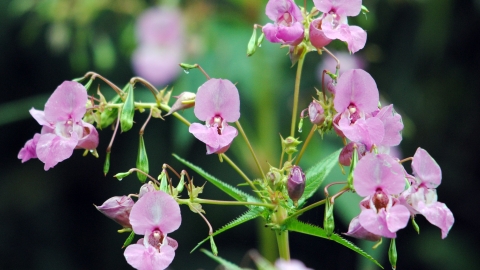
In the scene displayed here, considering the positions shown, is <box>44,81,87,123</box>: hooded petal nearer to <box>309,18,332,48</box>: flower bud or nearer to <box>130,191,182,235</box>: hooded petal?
<box>130,191,182,235</box>: hooded petal

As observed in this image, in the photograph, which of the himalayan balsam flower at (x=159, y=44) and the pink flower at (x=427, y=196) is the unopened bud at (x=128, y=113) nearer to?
the pink flower at (x=427, y=196)

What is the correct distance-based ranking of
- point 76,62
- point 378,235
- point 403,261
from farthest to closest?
1. point 403,261
2. point 76,62
3. point 378,235

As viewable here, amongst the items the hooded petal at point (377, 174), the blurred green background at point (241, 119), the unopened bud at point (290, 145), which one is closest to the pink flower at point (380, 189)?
the hooded petal at point (377, 174)

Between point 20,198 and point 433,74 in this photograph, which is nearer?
point 433,74

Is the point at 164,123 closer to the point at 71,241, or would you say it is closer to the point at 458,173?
the point at 71,241

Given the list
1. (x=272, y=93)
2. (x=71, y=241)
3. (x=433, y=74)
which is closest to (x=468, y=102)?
(x=433, y=74)

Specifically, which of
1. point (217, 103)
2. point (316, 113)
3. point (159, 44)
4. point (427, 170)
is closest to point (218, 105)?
point (217, 103)
